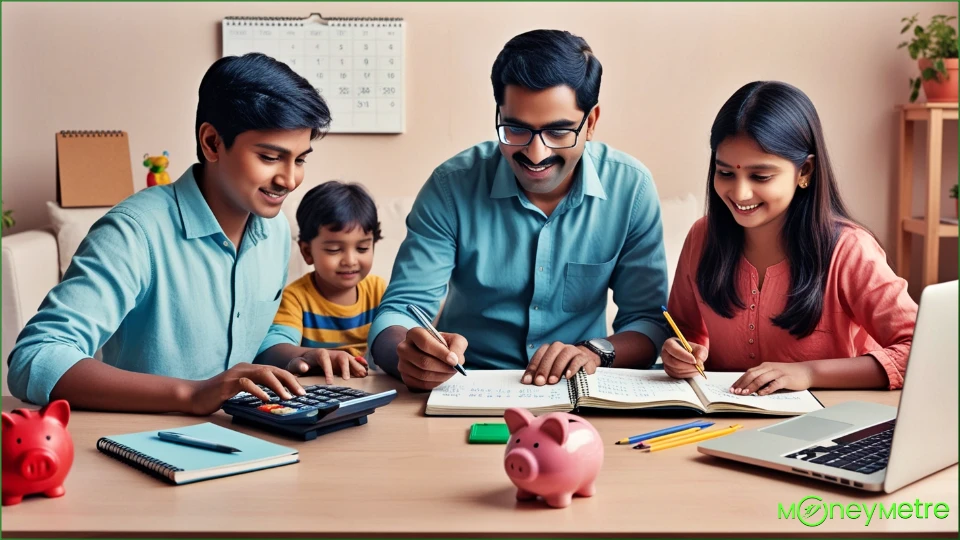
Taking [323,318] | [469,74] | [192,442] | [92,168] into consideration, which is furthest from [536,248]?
[92,168]

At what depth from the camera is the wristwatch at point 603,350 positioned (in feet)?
5.14

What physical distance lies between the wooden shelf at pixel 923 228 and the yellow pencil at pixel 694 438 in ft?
8.05

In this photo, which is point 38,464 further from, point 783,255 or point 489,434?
point 783,255

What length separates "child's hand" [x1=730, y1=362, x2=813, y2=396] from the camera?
1.31m

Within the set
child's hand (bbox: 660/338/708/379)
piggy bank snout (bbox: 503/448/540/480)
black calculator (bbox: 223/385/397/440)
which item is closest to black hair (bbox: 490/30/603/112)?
child's hand (bbox: 660/338/708/379)

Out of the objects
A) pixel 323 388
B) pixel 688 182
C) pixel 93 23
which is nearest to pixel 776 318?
pixel 323 388

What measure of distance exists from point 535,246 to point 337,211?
80 centimetres

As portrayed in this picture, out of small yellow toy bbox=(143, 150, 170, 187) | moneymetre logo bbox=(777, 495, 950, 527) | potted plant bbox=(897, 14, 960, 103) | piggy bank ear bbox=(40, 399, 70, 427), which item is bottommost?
moneymetre logo bbox=(777, 495, 950, 527)

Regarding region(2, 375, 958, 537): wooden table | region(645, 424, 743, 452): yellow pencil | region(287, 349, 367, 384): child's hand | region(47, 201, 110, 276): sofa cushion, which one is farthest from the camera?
region(47, 201, 110, 276): sofa cushion

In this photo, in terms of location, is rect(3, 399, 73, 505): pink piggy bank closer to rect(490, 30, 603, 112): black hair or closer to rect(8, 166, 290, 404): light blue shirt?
rect(8, 166, 290, 404): light blue shirt

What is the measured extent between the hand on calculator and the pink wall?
7.56ft

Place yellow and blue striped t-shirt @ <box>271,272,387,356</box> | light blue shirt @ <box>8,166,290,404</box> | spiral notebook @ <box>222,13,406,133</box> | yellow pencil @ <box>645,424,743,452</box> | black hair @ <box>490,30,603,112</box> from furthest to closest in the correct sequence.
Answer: spiral notebook @ <box>222,13,406,133</box> < yellow and blue striped t-shirt @ <box>271,272,387,356</box> < black hair @ <box>490,30,603,112</box> < light blue shirt @ <box>8,166,290,404</box> < yellow pencil @ <box>645,424,743,452</box>

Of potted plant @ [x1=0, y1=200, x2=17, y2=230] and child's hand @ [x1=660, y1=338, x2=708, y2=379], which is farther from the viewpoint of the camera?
potted plant @ [x1=0, y1=200, x2=17, y2=230]

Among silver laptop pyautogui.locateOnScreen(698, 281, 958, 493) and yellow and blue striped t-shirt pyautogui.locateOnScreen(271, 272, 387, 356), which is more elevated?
silver laptop pyautogui.locateOnScreen(698, 281, 958, 493)
